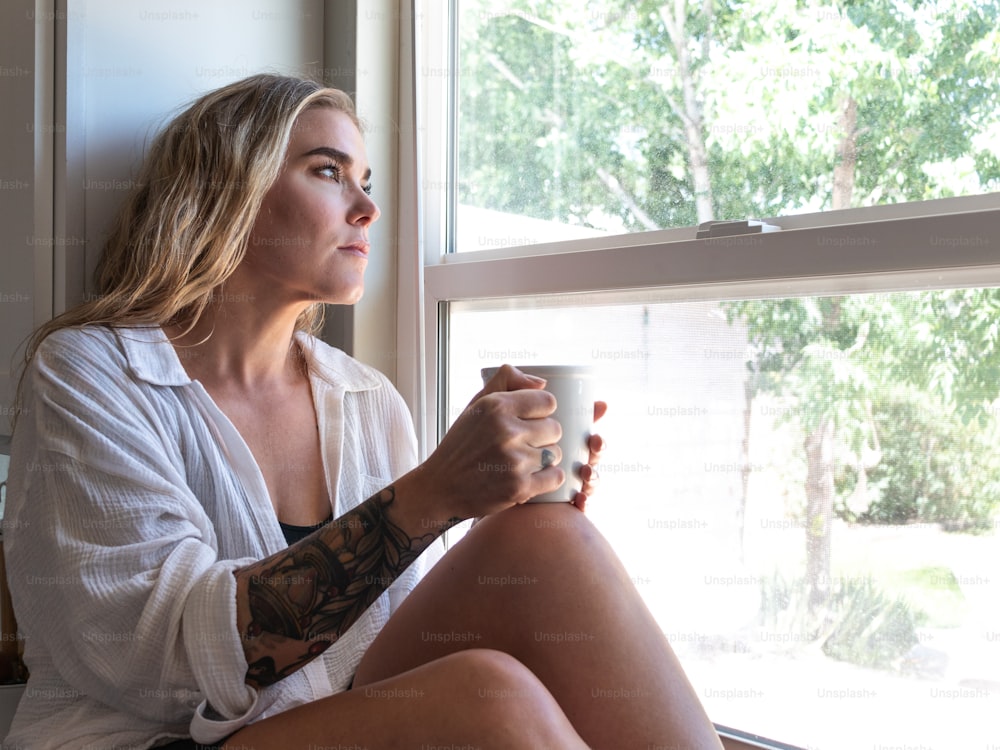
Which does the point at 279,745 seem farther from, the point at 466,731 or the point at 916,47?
the point at 916,47

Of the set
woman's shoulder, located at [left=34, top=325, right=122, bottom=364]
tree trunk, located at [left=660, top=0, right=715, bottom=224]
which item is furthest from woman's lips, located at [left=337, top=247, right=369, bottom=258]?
tree trunk, located at [left=660, top=0, right=715, bottom=224]

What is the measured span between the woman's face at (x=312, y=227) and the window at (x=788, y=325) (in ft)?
0.85

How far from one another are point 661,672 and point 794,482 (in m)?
0.29

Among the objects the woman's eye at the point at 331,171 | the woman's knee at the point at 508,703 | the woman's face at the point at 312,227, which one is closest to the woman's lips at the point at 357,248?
the woman's face at the point at 312,227

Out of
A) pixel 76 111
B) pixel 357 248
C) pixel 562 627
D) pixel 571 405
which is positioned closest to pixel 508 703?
pixel 562 627

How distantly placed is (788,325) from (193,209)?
0.81 m

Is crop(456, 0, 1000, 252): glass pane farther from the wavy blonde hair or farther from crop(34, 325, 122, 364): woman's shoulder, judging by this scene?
crop(34, 325, 122, 364): woman's shoulder

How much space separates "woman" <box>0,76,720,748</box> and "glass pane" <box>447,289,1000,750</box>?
18 cm

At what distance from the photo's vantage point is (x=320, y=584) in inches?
38.1

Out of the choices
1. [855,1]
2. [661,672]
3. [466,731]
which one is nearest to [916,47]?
[855,1]

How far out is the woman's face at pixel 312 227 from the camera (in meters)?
1.28

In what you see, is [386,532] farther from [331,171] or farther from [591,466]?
[331,171]

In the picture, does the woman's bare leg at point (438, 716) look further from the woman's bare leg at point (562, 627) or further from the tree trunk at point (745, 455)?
the tree trunk at point (745, 455)

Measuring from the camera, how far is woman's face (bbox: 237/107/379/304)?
1.28 meters
